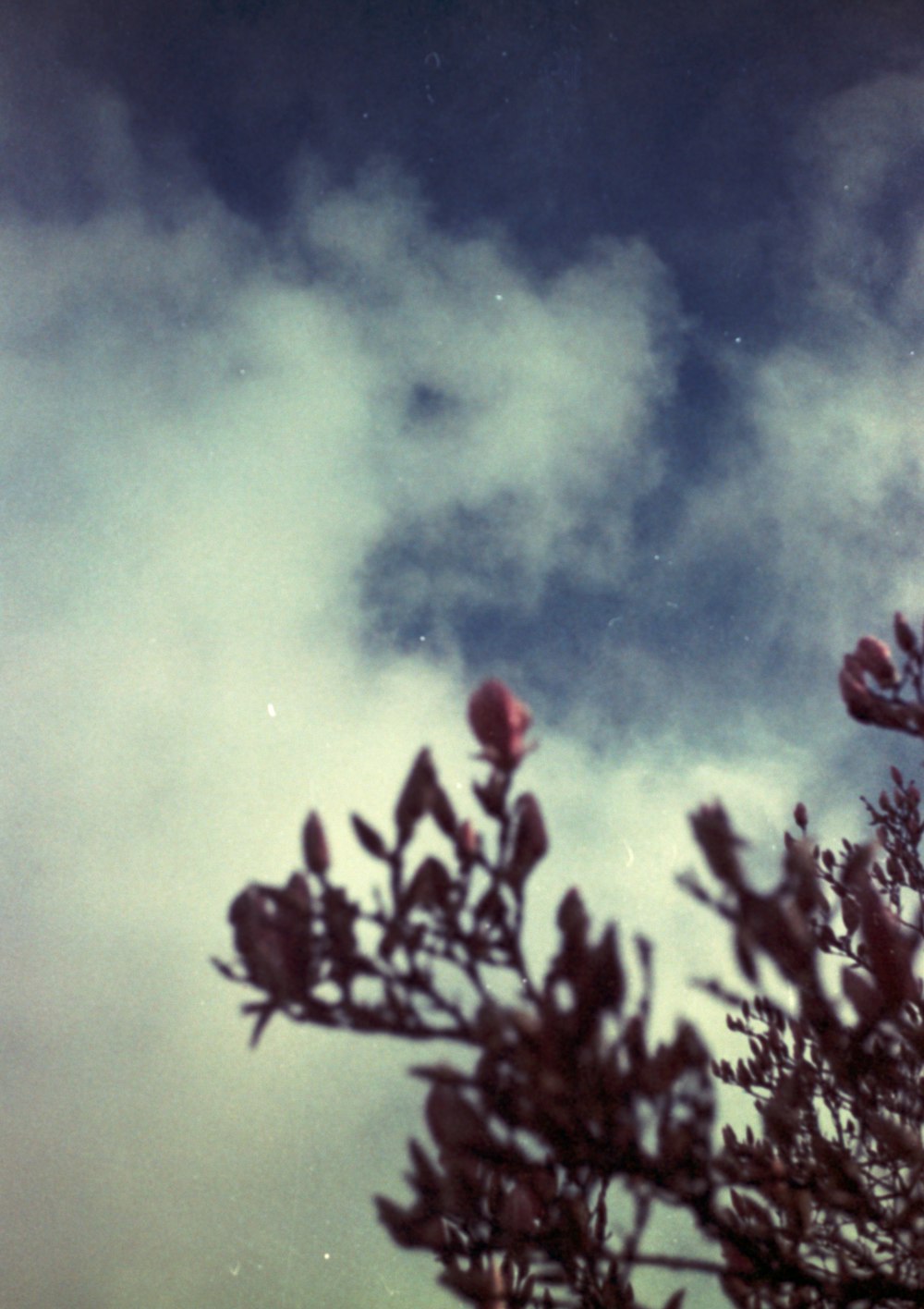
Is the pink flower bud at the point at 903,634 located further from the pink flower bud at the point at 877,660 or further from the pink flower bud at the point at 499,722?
the pink flower bud at the point at 499,722

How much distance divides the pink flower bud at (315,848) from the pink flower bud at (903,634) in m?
1.97

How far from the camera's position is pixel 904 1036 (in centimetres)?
212

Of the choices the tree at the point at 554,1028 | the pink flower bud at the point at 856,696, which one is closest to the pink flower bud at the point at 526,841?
the tree at the point at 554,1028

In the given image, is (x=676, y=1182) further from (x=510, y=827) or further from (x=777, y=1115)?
(x=777, y=1115)

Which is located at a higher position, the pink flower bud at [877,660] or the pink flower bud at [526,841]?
the pink flower bud at [877,660]

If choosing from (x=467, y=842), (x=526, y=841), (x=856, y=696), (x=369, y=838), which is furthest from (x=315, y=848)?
(x=856, y=696)

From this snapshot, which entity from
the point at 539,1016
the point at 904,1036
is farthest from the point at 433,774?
the point at 904,1036

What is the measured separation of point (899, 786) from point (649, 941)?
4459 millimetres

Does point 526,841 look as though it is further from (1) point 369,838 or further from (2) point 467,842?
(1) point 369,838

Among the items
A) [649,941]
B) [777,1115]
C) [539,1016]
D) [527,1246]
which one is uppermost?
[649,941]

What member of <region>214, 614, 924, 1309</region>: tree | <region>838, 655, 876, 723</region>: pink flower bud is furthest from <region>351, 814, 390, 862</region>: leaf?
<region>838, 655, 876, 723</region>: pink flower bud

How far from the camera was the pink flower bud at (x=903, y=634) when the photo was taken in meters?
2.62

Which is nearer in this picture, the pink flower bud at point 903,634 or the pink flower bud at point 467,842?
the pink flower bud at point 467,842

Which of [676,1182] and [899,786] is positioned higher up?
[899,786]
